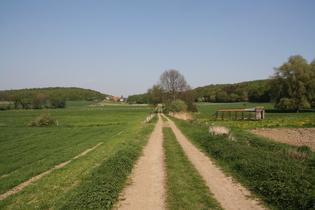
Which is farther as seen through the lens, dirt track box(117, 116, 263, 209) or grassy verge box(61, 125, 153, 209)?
dirt track box(117, 116, 263, 209)

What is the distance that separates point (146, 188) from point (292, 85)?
62768mm

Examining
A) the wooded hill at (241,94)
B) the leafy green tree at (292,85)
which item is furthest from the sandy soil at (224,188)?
the wooded hill at (241,94)

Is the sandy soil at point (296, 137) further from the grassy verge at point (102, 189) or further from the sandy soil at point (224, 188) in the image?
the grassy verge at point (102, 189)

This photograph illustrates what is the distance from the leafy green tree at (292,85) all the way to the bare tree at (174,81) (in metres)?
26.2

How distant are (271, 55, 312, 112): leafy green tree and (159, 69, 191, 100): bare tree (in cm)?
2625

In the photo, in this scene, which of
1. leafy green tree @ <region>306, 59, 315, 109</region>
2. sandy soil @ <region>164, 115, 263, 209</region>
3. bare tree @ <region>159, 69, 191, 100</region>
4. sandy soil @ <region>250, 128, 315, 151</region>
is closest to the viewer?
sandy soil @ <region>164, 115, 263, 209</region>

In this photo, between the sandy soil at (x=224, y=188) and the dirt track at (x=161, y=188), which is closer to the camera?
the sandy soil at (x=224, y=188)

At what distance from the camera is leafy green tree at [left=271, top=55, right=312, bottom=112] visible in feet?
182

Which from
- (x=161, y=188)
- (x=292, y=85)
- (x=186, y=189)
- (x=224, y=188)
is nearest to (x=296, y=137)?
(x=224, y=188)

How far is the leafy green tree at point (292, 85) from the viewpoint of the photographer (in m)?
55.4

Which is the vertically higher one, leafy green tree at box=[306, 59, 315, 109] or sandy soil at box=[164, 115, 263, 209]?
leafy green tree at box=[306, 59, 315, 109]

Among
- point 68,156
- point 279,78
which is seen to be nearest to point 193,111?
point 279,78

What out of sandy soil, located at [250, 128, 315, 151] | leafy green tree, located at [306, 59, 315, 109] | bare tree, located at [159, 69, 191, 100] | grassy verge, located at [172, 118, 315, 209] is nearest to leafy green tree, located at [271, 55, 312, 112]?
leafy green tree, located at [306, 59, 315, 109]

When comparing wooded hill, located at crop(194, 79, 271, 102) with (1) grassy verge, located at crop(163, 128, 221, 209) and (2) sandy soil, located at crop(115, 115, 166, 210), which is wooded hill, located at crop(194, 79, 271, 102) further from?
(2) sandy soil, located at crop(115, 115, 166, 210)
